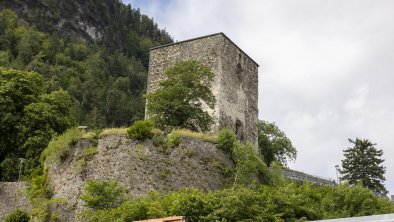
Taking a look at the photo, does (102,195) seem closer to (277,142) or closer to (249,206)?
(249,206)

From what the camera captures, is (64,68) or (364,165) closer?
(364,165)

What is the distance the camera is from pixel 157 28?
130 metres

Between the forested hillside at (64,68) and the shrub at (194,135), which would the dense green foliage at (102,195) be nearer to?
the shrub at (194,135)

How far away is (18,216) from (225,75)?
41.5 ft

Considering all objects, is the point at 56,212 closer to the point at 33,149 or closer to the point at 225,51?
the point at 33,149

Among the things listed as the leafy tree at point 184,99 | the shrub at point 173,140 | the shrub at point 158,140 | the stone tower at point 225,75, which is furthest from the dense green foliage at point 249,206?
the stone tower at point 225,75

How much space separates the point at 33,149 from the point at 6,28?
58.6m

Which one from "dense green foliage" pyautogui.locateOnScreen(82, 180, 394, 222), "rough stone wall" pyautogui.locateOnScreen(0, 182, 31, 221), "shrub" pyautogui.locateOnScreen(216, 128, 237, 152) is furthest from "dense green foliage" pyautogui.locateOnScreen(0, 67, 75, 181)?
"dense green foliage" pyautogui.locateOnScreen(82, 180, 394, 222)

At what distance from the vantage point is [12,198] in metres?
24.4

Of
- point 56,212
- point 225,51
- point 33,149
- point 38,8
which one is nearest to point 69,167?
point 56,212

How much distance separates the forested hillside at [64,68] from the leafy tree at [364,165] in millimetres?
20004

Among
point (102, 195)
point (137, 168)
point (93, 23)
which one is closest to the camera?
point (102, 195)

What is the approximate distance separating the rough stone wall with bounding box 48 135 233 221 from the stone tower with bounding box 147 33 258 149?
4.54m

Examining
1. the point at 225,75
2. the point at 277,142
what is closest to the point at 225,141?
the point at 225,75
